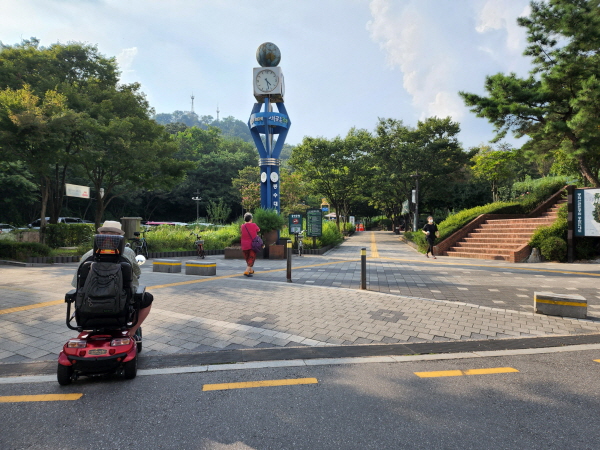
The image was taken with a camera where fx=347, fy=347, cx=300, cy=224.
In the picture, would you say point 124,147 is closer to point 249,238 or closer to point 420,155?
point 249,238

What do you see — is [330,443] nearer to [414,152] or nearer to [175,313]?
[175,313]

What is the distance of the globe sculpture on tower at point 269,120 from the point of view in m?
17.5

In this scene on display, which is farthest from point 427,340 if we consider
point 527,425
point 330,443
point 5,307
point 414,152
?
point 414,152

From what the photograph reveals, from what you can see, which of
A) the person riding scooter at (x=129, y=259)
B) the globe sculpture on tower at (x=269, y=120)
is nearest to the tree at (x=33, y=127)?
the globe sculpture on tower at (x=269, y=120)

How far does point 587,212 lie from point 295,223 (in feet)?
35.5

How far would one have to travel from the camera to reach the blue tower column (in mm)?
17516

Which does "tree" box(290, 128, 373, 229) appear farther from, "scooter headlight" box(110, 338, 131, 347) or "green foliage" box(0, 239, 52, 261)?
"scooter headlight" box(110, 338, 131, 347)

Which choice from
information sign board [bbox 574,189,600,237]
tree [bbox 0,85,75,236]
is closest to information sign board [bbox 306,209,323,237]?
information sign board [bbox 574,189,600,237]

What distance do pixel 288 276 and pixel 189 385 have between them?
5429 millimetres

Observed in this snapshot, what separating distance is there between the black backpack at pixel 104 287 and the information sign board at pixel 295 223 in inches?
499

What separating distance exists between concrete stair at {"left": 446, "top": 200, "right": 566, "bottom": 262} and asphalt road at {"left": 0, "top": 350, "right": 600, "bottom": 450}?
11431 millimetres

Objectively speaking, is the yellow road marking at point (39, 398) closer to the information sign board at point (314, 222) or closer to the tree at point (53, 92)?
the tree at point (53, 92)

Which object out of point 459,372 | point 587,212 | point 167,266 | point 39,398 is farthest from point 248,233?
point 587,212

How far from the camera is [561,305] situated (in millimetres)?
5715
